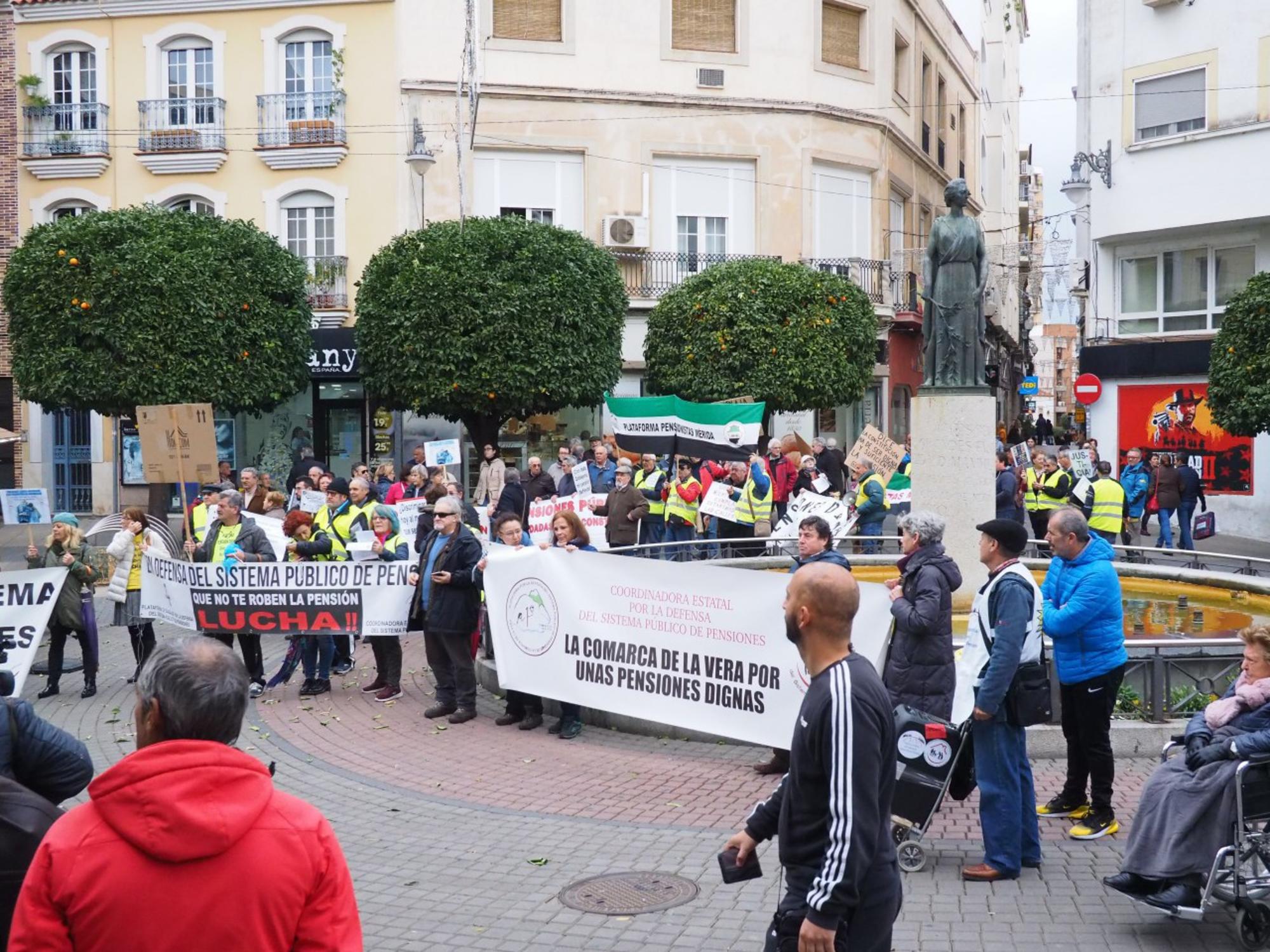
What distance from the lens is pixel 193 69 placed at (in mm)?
31156

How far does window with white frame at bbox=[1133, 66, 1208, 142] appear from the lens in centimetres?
2736

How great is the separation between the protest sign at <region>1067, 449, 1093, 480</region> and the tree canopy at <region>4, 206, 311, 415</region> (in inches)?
615

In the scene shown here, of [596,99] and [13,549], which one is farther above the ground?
[596,99]

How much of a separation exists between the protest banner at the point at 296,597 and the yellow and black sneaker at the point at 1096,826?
622 centimetres

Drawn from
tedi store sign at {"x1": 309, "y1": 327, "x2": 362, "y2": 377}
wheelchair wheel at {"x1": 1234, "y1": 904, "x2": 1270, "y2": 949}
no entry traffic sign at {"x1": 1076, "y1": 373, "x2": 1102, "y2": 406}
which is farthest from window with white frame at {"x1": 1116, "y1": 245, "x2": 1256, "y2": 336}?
wheelchair wheel at {"x1": 1234, "y1": 904, "x2": 1270, "y2": 949}

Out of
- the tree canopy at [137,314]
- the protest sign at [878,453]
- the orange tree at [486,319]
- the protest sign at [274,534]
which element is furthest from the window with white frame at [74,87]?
the protest sign at [878,453]

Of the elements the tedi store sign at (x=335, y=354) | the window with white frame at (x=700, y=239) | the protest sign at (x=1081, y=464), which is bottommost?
the protest sign at (x=1081, y=464)

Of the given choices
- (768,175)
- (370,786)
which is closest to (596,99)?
(768,175)

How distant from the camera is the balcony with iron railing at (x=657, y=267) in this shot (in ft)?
102

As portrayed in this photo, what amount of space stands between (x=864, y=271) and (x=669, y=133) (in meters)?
6.18

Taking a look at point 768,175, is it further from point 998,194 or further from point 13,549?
point 998,194

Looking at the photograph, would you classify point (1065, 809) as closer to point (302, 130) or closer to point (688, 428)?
point (688, 428)

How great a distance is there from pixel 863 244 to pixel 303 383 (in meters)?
14.5

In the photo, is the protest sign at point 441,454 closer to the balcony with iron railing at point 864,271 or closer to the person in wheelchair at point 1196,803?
the balcony with iron railing at point 864,271
